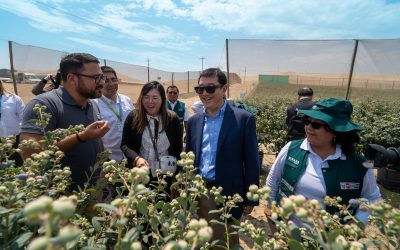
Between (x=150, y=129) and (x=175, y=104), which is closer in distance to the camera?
(x=150, y=129)

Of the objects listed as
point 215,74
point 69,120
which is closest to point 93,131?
point 69,120

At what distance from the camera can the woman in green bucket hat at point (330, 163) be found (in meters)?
1.90

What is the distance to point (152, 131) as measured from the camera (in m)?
2.98

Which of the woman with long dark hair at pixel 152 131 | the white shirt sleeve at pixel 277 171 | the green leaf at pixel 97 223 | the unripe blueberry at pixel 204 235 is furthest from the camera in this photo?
the woman with long dark hair at pixel 152 131

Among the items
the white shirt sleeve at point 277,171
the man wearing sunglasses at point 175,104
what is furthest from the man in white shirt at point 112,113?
the man wearing sunglasses at point 175,104

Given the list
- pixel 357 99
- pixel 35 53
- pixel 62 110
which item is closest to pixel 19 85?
pixel 35 53

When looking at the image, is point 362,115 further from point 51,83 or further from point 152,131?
point 51,83

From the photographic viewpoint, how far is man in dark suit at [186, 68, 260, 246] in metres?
2.57

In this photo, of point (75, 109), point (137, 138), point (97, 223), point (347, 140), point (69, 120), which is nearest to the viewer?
point (97, 223)

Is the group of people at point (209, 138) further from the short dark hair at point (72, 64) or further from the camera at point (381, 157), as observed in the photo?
the camera at point (381, 157)

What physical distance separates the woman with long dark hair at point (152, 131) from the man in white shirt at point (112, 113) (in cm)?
39

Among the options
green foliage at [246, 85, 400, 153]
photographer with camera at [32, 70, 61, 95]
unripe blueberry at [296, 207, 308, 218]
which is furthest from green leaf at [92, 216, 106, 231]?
green foliage at [246, 85, 400, 153]

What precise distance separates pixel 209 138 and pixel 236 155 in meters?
0.30

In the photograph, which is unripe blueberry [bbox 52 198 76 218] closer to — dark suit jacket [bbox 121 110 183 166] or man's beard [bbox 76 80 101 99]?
man's beard [bbox 76 80 101 99]
